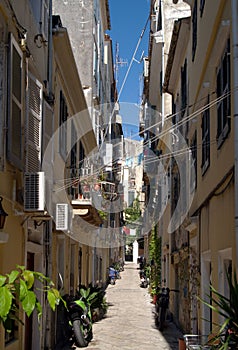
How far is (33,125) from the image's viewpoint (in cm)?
1043

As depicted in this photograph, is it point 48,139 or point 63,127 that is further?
point 63,127

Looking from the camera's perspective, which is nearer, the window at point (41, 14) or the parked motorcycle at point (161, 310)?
the window at point (41, 14)

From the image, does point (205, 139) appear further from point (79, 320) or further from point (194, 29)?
point (79, 320)

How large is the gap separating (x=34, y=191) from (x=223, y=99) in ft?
10.4

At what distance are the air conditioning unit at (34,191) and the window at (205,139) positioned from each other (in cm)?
366

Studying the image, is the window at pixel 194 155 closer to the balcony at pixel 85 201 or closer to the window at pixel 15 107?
the balcony at pixel 85 201

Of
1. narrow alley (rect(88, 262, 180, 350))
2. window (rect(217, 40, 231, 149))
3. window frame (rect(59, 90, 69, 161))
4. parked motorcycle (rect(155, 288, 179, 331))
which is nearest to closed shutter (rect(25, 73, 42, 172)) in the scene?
window (rect(217, 40, 231, 149))

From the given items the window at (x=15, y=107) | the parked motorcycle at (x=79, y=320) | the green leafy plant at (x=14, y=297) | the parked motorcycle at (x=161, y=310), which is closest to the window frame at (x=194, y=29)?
the window at (x=15, y=107)

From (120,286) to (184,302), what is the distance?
2306 centimetres

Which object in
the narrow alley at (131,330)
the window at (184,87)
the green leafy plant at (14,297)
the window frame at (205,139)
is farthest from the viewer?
the window at (184,87)

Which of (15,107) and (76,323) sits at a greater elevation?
(15,107)

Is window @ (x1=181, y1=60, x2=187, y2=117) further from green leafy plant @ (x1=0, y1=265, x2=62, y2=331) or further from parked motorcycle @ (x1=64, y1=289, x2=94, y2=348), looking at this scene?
green leafy plant @ (x1=0, y1=265, x2=62, y2=331)

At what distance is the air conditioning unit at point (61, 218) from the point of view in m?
12.5

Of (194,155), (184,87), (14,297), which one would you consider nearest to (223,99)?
A: (194,155)
